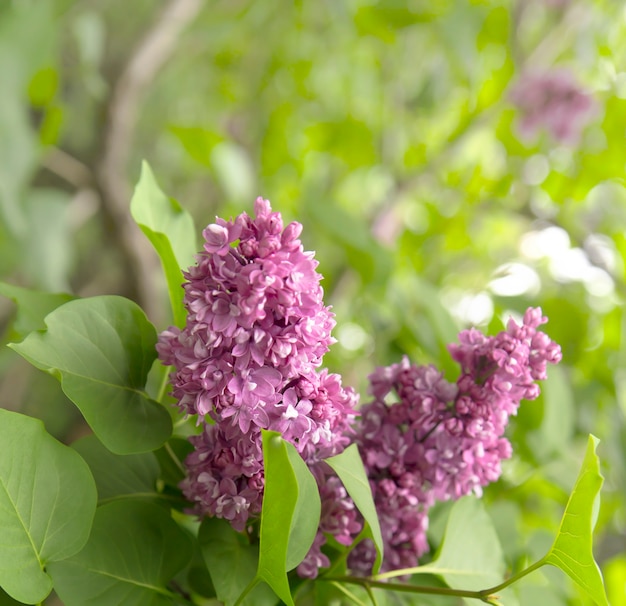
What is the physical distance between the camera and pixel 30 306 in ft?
0.93

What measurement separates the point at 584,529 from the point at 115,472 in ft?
0.57

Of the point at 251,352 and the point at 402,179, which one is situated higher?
the point at 251,352

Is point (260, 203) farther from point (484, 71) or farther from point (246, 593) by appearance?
point (484, 71)

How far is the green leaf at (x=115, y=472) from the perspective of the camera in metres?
0.26

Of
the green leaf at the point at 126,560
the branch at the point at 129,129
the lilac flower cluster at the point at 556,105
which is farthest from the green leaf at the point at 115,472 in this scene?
the lilac flower cluster at the point at 556,105

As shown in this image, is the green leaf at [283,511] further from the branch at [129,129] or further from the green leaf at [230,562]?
the branch at [129,129]

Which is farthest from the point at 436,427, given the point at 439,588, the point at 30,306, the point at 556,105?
the point at 556,105

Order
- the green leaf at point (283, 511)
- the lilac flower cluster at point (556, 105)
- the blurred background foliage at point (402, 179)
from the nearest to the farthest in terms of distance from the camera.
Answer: the green leaf at point (283, 511), the blurred background foliage at point (402, 179), the lilac flower cluster at point (556, 105)

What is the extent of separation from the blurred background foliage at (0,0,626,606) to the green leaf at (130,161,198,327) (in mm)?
63

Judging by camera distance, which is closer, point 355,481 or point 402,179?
point 355,481

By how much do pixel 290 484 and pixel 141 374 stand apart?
91 millimetres

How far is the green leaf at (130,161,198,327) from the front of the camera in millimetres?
265

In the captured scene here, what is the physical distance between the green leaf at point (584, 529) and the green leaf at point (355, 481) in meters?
0.06

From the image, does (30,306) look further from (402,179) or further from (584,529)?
(402,179)
